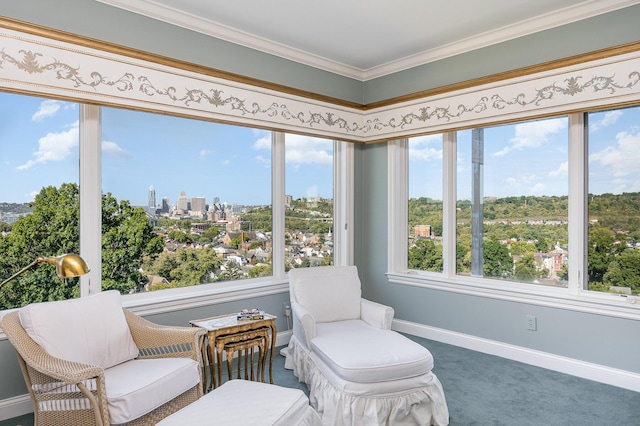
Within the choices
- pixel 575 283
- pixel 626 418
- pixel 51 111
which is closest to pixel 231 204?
pixel 51 111

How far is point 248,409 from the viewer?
1.91 m

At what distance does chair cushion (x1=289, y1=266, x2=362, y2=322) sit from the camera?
11.1 feet

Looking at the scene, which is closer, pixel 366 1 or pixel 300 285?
pixel 366 1

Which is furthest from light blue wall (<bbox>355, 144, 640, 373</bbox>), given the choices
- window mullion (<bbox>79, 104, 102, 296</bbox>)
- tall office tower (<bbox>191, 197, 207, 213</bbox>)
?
window mullion (<bbox>79, 104, 102, 296</bbox>)

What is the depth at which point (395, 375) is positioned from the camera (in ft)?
8.13

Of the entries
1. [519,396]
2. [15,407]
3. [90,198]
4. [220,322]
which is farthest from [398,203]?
[15,407]

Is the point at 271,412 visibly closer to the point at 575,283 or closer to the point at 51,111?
the point at 51,111

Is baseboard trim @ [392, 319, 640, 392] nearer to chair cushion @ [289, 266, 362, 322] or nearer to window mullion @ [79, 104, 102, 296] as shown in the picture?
chair cushion @ [289, 266, 362, 322]

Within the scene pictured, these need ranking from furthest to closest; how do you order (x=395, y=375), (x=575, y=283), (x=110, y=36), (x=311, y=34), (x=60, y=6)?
(x=311, y=34)
(x=575, y=283)
(x=110, y=36)
(x=60, y=6)
(x=395, y=375)

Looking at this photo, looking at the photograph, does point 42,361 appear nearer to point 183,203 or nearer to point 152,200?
point 152,200

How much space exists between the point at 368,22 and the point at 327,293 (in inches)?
86.8

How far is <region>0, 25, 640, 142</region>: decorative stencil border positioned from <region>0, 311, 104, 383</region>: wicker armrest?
136 cm

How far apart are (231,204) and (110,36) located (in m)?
1.58

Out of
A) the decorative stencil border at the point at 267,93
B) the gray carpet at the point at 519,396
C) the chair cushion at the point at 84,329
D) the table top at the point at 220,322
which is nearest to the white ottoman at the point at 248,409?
the table top at the point at 220,322
